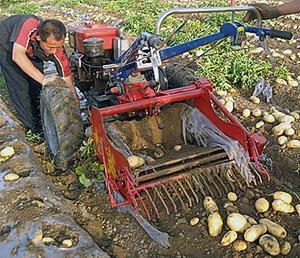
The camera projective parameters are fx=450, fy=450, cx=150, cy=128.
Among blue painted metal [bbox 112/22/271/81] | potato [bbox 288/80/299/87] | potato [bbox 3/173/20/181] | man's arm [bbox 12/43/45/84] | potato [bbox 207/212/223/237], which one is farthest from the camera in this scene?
potato [bbox 288/80/299/87]

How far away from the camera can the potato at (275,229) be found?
3209 millimetres

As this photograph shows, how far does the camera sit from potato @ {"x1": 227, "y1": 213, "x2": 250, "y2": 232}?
3.25 metres

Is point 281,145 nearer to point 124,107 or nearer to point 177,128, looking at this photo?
point 177,128

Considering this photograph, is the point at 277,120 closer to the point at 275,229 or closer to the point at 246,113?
the point at 246,113

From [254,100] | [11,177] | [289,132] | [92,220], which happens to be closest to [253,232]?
[92,220]

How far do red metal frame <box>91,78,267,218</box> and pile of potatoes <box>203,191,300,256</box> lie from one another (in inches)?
14.1

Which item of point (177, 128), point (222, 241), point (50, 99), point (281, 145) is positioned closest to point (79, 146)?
point (50, 99)

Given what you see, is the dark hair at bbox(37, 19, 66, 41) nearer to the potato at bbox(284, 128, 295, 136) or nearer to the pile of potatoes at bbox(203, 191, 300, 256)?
the pile of potatoes at bbox(203, 191, 300, 256)

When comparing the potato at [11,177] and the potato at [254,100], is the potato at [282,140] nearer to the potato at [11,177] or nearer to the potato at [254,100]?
the potato at [254,100]

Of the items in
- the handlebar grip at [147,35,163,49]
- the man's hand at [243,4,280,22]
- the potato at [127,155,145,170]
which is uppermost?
the man's hand at [243,4,280,22]

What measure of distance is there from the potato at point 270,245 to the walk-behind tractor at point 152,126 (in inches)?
25.1

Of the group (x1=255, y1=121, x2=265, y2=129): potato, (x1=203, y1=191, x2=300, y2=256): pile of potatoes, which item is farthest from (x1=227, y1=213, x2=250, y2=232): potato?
(x1=255, y1=121, x2=265, y2=129): potato

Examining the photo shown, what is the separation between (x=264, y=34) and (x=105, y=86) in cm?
195

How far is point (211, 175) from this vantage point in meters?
3.71
